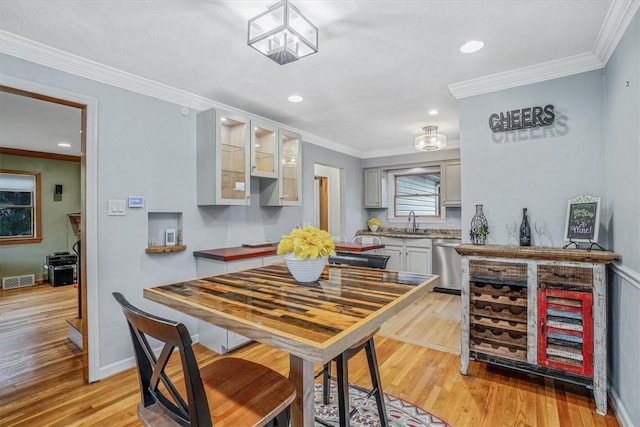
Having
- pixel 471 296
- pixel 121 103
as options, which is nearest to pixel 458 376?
pixel 471 296

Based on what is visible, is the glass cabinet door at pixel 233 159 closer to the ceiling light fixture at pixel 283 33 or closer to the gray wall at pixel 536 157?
the ceiling light fixture at pixel 283 33

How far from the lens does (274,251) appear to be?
3400mm

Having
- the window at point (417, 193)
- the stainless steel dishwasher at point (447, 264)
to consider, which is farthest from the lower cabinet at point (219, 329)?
the window at point (417, 193)

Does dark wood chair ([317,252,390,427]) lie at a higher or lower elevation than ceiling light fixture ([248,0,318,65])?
lower

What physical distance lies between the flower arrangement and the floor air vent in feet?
21.3

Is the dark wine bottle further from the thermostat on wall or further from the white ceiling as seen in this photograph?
the thermostat on wall

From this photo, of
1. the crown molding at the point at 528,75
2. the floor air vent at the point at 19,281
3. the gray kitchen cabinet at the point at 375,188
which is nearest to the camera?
the crown molding at the point at 528,75

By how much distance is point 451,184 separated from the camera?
519 cm

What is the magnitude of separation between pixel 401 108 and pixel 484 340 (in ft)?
8.02

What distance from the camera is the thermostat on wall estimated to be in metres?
2.69

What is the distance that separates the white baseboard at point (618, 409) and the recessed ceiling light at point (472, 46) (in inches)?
95.4

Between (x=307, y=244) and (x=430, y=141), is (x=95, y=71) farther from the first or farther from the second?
(x=430, y=141)

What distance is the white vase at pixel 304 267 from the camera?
1.61 m

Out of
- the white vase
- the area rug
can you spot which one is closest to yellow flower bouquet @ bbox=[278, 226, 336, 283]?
the white vase
